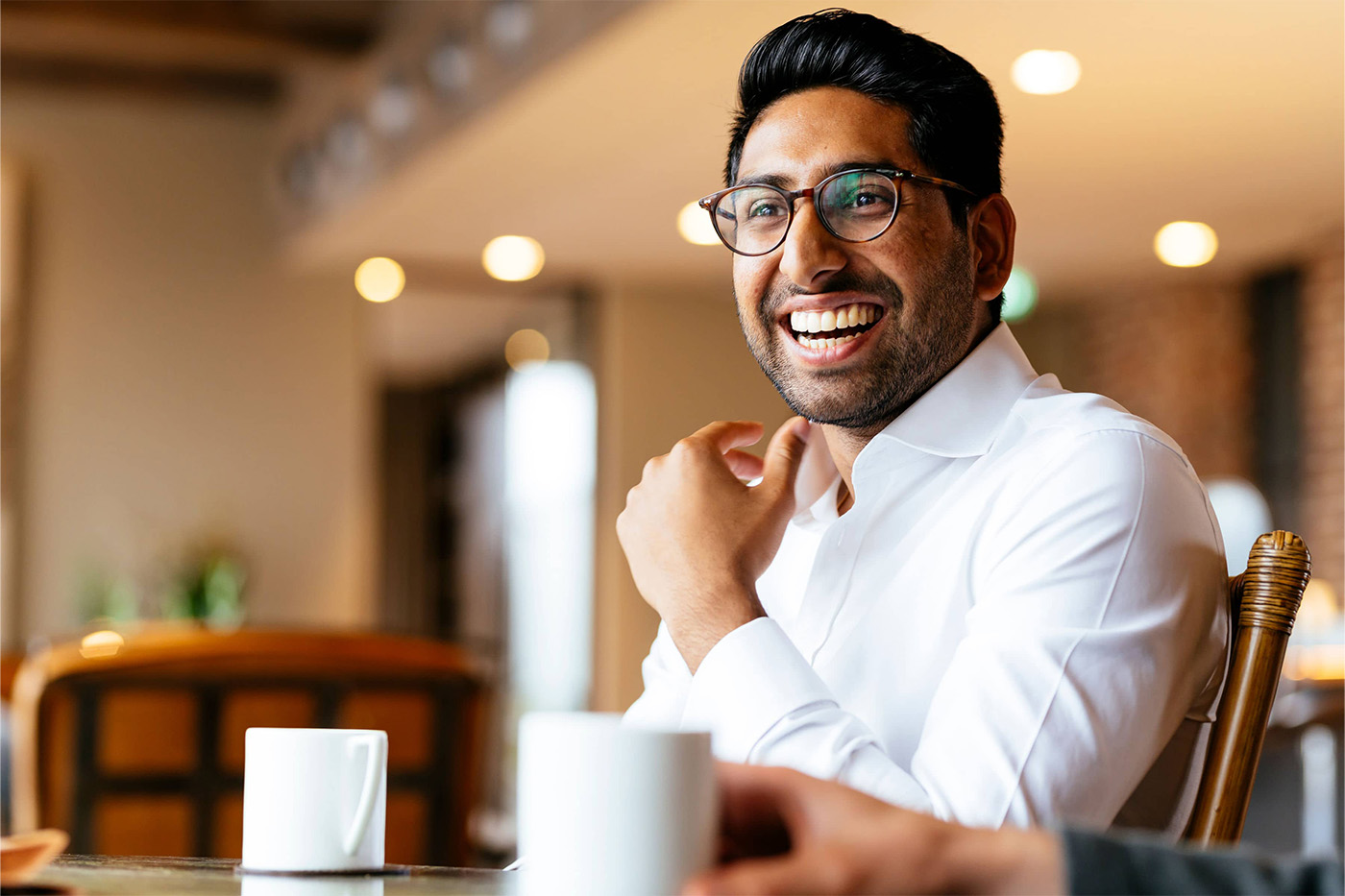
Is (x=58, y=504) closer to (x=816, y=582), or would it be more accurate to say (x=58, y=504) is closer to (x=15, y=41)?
(x=15, y=41)

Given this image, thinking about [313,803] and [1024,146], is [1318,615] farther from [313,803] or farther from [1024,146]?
[313,803]

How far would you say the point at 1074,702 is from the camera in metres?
0.97

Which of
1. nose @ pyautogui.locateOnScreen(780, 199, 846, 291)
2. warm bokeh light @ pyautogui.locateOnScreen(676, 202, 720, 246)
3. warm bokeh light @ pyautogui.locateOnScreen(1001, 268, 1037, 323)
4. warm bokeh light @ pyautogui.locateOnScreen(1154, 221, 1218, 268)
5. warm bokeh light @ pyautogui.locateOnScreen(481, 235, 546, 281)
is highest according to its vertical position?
warm bokeh light @ pyautogui.locateOnScreen(481, 235, 546, 281)

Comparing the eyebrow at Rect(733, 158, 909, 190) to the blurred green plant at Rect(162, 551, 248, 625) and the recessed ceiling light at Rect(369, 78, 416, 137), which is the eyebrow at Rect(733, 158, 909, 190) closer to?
the recessed ceiling light at Rect(369, 78, 416, 137)

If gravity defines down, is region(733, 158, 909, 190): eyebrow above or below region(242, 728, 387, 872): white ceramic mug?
above

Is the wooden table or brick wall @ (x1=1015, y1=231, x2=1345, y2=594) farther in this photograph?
brick wall @ (x1=1015, y1=231, x2=1345, y2=594)

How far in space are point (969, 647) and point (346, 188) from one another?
16.0 feet

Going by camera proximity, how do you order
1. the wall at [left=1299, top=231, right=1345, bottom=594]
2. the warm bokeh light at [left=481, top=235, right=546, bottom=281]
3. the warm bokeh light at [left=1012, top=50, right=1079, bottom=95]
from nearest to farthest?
the warm bokeh light at [left=1012, top=50, right=1079, bottom=95], the wall at [left=1299, top=231, right=1345, bottom=594], the warm bokeh light at [left=481, top=235, right=546, bottom=281]

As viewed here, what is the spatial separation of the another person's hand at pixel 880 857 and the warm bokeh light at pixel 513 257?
5.31m

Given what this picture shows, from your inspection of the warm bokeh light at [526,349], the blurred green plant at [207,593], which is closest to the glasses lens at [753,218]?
the blurred green plant at [207,593]

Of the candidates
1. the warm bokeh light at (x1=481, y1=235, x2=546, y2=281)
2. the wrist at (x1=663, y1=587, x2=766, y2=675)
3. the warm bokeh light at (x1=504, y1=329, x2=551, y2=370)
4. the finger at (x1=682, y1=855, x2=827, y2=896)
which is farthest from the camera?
the warm bokeh light at (x1=504, y1=329, x2=551, y2=370)

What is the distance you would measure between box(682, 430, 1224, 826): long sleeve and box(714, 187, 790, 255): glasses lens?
350 millimetres

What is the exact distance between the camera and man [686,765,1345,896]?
0.63 metres

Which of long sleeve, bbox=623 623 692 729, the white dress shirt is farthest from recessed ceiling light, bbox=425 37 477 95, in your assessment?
the white dress shirt
